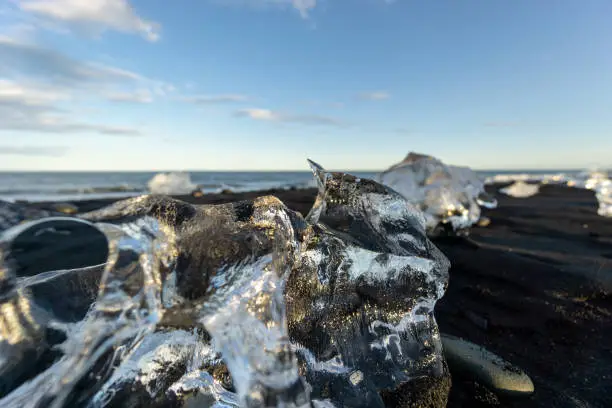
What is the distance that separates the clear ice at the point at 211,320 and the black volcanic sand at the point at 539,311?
721 mm

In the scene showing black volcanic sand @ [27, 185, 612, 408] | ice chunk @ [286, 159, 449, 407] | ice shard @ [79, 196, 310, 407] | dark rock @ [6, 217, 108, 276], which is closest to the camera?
ice shard @ [79, 196, 310, 407]

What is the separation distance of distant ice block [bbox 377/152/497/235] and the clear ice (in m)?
4.47

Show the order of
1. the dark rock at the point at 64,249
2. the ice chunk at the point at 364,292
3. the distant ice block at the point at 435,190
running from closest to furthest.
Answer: the ice chunk at the point at 364,292, the dark rock at the point at 64,249, the distant ice block at the point at 435,190

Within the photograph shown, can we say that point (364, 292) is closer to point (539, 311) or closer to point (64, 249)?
point (539, 311)

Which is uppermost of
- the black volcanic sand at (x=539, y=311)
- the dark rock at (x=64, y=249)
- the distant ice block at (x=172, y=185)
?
the distant ice block at (x=172, y=185)

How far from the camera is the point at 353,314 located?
1.94 metres

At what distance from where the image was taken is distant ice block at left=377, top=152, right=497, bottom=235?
20.1ft

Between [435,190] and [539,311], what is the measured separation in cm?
A: 342

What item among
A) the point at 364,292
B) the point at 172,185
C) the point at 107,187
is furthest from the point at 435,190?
the point at 107,187

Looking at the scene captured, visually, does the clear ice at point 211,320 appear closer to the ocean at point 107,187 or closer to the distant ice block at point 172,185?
the ocean at point 107,187

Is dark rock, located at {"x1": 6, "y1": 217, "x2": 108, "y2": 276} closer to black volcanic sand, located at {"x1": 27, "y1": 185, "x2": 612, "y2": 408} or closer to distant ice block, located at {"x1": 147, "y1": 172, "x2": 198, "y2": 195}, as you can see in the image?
black volcanic sand, located at {"x1": 27, "y1": 185, "x2": 612, "y2": 408}

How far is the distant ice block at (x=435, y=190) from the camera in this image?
20.1ft

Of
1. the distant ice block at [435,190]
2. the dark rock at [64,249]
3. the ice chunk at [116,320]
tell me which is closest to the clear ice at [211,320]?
the ice chunk at [116,320]

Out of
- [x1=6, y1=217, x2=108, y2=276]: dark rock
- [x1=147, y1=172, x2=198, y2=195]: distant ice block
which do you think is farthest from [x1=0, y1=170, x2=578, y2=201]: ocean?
[x1=6, y1=217, x2=108, y2=276]: dark rock
